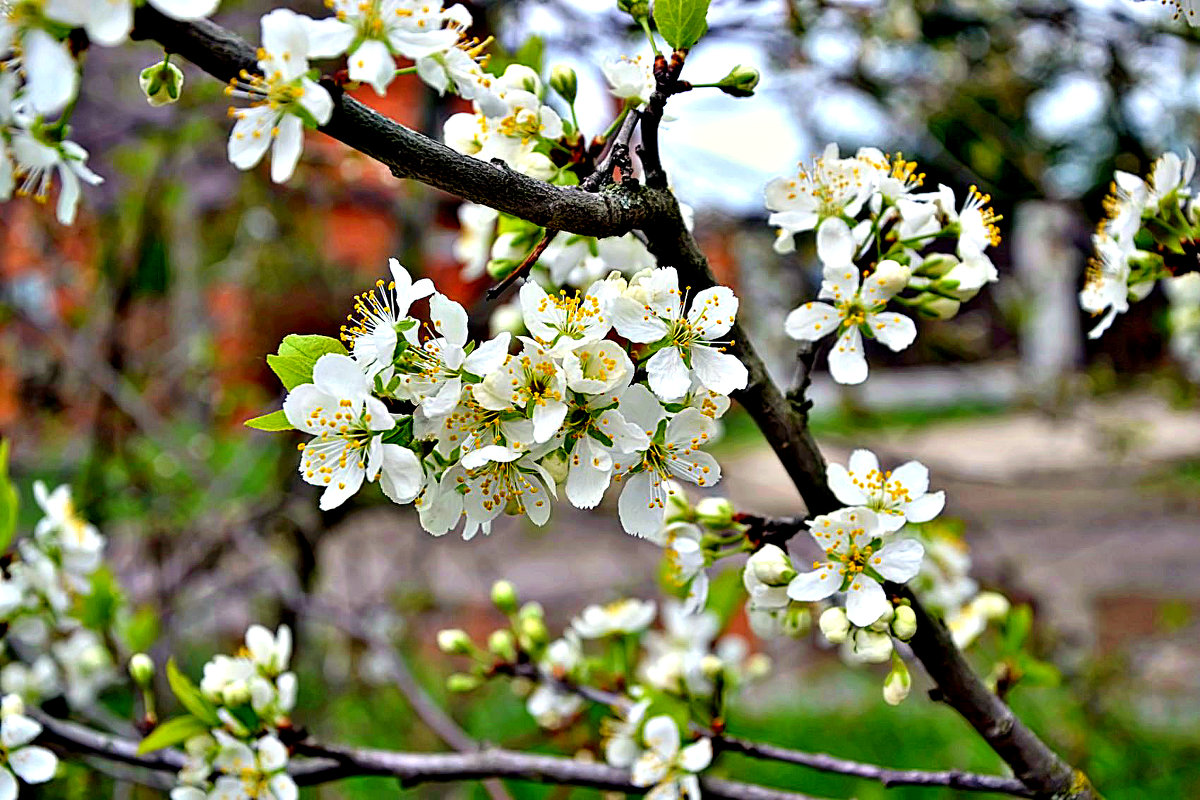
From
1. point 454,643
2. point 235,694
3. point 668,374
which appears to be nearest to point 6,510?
point 235,694

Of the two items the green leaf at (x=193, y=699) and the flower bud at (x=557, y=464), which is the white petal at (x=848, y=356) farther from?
the green leaf at (x=193, y=699)

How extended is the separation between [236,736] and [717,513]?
21.9 inches

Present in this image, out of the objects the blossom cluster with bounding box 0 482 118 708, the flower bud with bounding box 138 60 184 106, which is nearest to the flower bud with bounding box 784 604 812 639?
the flower bud with bounding box 138 60 184 106

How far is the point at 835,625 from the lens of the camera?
2.65 ft

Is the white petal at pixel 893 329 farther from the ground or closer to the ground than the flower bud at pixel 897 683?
farther from the ground

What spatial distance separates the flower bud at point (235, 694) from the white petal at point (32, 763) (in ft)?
0.57

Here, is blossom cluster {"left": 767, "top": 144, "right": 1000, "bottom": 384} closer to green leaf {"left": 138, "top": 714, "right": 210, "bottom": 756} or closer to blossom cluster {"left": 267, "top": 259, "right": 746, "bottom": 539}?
blossom cluster {"left": 267, "top": 259, "right": 746, "bottom": 539}

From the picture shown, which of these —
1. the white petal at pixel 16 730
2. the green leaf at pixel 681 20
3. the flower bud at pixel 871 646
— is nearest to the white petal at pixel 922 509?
the flower bud at pixel 871 646

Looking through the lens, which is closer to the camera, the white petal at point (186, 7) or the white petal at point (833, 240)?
the white petal at point (186, 7)

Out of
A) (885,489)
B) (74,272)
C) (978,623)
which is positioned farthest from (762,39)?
(74,272)

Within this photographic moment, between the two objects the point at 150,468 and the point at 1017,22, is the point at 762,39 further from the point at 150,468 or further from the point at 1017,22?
the point at 150,468

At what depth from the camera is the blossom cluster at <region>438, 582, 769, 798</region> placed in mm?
1020

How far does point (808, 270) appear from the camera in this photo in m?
3.02

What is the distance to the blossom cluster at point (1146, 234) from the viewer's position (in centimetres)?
94
